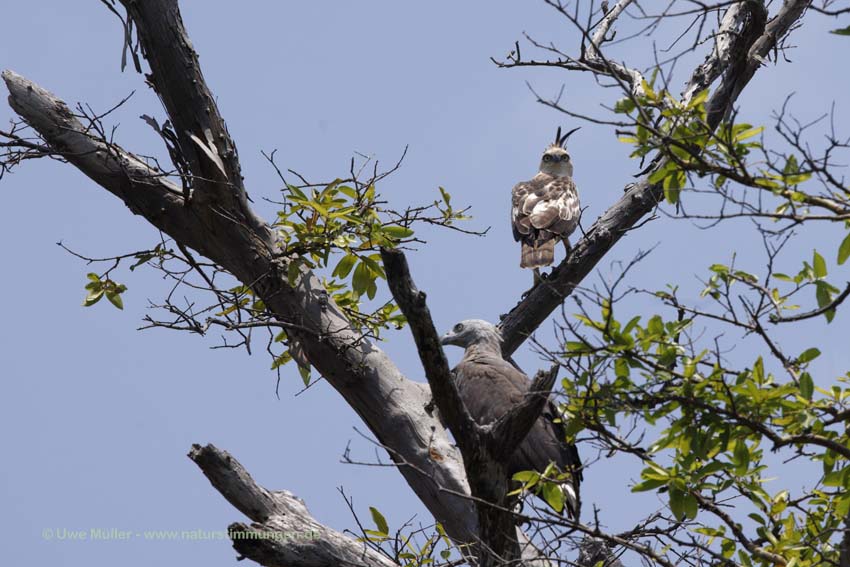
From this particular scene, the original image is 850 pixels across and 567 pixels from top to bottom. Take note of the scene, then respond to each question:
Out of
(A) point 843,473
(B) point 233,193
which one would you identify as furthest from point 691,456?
(B) point 233,193

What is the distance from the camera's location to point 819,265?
376 cm

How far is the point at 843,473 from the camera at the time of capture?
12.7ft

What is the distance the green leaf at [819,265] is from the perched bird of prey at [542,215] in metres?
4.54

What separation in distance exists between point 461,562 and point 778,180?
2.69 m

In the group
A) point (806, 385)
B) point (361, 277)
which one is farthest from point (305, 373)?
point (806, 385)

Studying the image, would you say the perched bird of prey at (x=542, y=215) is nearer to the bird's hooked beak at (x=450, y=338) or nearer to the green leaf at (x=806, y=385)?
the bird's hooked beak at (x=450, y=338)

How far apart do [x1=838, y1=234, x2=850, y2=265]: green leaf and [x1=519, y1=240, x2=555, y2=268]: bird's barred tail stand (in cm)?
505

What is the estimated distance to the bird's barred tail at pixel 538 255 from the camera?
28.7ft

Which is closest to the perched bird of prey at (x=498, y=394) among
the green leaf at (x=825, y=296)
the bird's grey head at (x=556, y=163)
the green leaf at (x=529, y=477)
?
the green leaf at (x=529, y=477)

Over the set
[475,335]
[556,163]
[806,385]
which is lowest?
[806,385]

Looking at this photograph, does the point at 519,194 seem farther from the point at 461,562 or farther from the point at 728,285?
the point at 728,285

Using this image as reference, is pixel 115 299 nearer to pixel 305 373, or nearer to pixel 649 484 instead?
pixel 305 373

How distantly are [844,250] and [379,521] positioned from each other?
281 centimetres

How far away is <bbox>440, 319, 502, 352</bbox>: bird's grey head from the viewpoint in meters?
7.63
